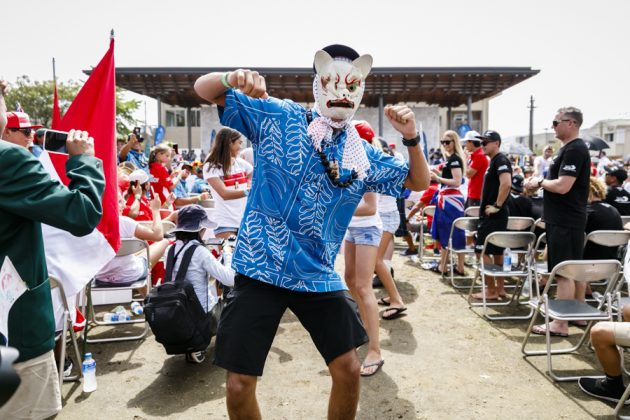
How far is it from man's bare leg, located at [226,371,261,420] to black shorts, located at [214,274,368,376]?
37 mm

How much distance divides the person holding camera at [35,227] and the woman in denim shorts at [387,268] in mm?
3183

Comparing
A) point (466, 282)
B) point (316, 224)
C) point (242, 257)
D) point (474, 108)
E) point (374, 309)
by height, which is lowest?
point (466, 282)

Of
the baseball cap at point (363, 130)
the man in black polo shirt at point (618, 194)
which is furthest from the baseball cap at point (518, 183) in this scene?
the baseball cap at point (363, 130)

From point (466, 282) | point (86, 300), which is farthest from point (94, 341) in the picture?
point (466, 282)

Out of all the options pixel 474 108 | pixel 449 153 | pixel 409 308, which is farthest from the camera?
pixel 474 108

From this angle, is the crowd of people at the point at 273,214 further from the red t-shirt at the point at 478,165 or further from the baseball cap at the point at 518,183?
the baseball cap at the point at 518,183

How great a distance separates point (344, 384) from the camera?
7.38 ft

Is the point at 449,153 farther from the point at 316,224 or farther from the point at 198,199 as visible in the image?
the point at 316,224

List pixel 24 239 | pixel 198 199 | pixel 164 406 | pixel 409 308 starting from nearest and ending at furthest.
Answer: pixel 24 239 < pixel 164 406 < pixel 409 308 < pixel 198 199

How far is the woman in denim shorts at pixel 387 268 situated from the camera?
4781 mm

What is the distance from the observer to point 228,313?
2.15m

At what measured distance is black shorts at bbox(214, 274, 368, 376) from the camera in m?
2.10

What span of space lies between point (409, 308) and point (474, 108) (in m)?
37.5

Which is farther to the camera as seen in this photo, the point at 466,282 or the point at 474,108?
the point at 474,108
